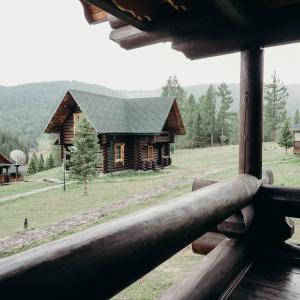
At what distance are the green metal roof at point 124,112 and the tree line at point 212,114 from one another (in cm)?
2332

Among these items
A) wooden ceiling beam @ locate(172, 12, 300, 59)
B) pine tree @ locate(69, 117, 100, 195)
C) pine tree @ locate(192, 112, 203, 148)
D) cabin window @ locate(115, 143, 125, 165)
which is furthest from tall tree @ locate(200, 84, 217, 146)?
wooden ceiling beam @ locate(172, 12, 300, 59)

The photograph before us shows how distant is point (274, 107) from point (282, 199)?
59.0 meters

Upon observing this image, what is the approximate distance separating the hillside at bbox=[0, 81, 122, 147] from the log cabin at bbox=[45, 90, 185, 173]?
99.7 meters

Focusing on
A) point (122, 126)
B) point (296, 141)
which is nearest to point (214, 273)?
point (122, 126)

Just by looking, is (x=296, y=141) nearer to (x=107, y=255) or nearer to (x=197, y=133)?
(x=197, y=133)

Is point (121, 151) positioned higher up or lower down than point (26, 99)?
lower down

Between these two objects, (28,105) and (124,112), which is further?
(28,105)

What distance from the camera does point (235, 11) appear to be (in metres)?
2.29

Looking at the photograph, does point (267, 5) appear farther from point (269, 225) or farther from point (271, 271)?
point (271, 271)

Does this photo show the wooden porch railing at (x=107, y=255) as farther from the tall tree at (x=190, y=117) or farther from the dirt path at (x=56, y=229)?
the tall tree at (x=190, y=117)

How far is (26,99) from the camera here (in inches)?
6781

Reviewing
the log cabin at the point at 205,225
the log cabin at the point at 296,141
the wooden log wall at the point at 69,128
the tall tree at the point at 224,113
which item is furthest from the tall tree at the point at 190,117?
the log cabin at the point at 205,225

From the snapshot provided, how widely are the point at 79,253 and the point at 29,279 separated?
183 mm

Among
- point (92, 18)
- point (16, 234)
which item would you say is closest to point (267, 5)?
point (92, 18)
